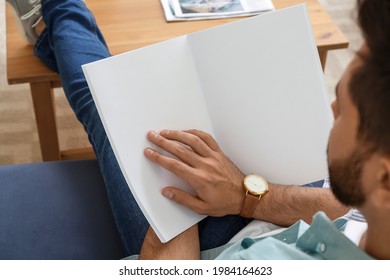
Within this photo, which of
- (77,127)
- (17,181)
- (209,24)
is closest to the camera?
(17,181)

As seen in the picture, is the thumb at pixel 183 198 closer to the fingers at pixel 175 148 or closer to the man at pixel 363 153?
the fingers at pixel 175 148

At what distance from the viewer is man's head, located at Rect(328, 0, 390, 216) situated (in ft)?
2.29

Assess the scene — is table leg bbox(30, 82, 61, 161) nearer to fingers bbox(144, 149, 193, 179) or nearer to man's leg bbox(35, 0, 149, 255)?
man's leg bbox(35, 0, 149, 255)

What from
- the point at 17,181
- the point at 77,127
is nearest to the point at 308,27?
the point at 17,181

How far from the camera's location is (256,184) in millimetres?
1159

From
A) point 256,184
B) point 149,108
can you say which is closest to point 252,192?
point 256,184

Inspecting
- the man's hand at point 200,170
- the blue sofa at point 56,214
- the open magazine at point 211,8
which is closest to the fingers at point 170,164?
the man's hand at point 200,170

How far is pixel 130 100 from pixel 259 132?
0.26 m

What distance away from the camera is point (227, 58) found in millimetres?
1132

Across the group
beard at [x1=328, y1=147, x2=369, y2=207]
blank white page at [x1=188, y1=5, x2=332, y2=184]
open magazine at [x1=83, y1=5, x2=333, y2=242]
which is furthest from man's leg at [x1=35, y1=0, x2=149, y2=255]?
beard at [x1=328, y1=147, x2=369, y2=207]

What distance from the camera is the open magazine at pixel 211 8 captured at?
5.29 ft

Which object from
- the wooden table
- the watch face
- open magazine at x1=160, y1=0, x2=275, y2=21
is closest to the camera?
the watch face

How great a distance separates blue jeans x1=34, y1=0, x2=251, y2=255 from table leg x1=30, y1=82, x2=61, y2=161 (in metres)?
0.09
